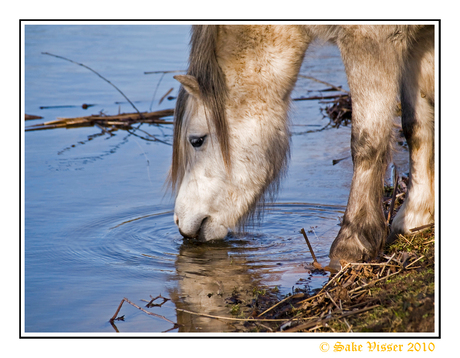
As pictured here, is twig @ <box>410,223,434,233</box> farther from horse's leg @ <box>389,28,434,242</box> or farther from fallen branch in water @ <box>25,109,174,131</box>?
fallen branch in water @ <box>25,109,174,131</box>

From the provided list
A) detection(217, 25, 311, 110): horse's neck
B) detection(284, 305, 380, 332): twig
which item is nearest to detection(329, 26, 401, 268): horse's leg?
detection(217, 25, 311, 110): horse's neck

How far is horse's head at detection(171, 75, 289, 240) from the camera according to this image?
12.5 ft

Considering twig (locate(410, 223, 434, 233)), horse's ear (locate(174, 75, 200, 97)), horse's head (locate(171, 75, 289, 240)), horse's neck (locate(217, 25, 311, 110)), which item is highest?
horse's neck (locate(217, 25, 311, 110))

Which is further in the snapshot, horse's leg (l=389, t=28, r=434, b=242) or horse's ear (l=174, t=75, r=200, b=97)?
horse's leg (l=389, t=28, r=434, b=242)

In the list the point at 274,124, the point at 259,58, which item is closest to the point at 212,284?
the point at 274,124

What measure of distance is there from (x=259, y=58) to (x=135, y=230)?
166 cm

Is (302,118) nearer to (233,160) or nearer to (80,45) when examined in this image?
(233,160)

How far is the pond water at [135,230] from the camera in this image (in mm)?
3329

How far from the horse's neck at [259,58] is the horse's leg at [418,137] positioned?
78 centimetres

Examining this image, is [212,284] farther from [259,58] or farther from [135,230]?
[259,58]

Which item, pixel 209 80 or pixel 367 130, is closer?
pixel 367 130

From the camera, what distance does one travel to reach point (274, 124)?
387cm

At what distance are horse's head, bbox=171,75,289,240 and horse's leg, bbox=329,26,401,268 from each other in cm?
66

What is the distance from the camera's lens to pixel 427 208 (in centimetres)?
390
